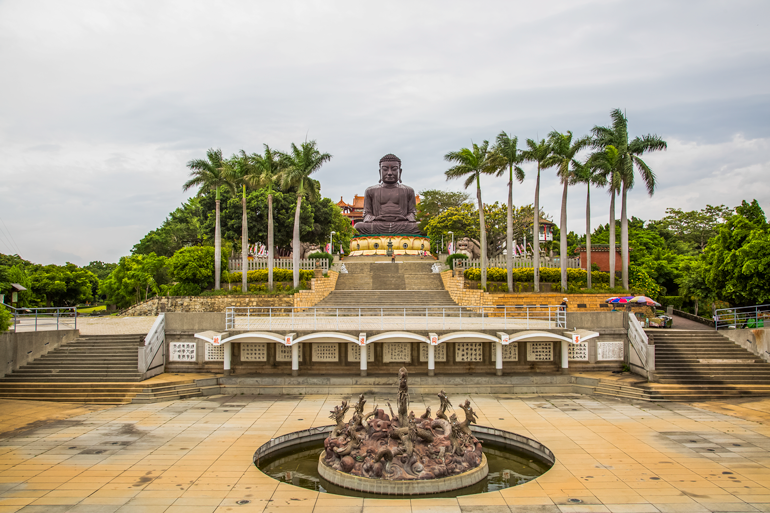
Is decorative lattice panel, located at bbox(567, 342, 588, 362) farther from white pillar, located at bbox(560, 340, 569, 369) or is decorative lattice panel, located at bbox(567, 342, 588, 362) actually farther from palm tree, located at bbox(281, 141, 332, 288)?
palm tree, located at bbox(281, 141, 332, 288)

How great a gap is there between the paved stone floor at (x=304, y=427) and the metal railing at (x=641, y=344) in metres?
2.66

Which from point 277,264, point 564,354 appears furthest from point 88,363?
point 564,354

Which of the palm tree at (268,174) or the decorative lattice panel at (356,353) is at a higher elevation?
the palm tree at (268,174)

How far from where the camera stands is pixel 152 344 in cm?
2038

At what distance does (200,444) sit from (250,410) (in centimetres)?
381

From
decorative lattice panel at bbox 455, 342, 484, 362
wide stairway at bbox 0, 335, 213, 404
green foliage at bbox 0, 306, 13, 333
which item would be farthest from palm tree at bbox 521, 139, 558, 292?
green foliage at bbox 0, 306, 13, 333

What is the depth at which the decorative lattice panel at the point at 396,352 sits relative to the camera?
21.0 metres

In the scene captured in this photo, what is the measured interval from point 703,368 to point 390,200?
34790mm

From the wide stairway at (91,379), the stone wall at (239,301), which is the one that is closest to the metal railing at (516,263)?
the stone wall at (239,301)

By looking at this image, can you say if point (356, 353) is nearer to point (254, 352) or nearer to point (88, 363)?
point (254, 352)

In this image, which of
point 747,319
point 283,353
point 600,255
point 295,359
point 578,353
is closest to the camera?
point 295,359

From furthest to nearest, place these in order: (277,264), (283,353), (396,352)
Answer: (277,264)
(283,353)
(396,352)

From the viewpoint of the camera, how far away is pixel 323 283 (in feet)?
108

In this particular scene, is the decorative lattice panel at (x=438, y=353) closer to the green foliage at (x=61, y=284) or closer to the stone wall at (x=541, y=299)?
the stone wall at (x=541, y=299)
